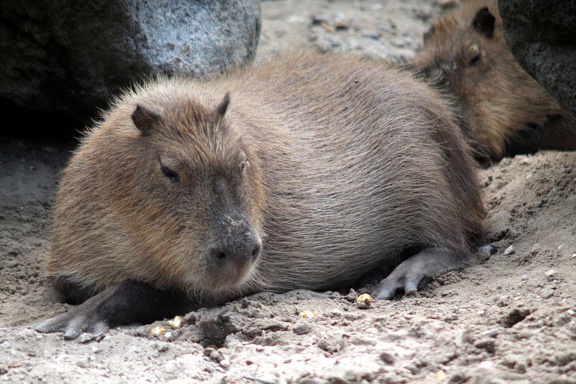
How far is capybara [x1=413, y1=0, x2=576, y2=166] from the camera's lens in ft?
22.3

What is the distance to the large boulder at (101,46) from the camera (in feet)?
17.4

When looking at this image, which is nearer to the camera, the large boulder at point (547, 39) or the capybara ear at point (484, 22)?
the large boulder at point (547, 39)

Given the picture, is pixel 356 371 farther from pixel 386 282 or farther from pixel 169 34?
pixel 169 34

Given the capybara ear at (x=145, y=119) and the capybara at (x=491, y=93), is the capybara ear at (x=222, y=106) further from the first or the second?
the capybara at (x=491, y=93)

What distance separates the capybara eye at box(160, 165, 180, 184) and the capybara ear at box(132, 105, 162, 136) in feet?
0.81

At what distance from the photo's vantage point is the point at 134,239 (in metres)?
4.53

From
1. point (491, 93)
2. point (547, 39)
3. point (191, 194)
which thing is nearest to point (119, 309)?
point (191, 194)

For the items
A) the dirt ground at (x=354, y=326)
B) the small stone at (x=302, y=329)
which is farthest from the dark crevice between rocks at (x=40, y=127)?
the small stone at (x=302, y=329)

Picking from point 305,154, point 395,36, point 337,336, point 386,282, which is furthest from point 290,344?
point 395,36

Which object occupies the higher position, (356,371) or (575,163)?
(575,163)

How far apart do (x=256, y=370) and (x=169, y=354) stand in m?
0.47

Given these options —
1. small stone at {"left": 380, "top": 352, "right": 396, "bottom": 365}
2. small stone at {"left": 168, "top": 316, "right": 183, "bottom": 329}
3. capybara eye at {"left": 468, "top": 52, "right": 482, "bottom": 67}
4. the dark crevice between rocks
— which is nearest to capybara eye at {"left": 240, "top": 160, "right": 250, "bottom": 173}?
small stone at {"left": 168, "top": 316, "right": 183, "bottom": 329}

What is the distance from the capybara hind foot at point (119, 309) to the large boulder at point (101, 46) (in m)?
1.66

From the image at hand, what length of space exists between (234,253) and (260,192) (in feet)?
2.27
